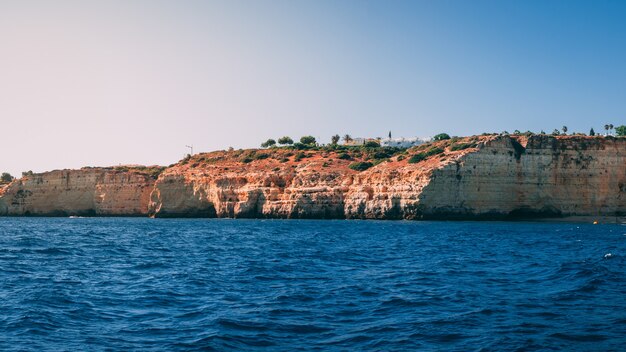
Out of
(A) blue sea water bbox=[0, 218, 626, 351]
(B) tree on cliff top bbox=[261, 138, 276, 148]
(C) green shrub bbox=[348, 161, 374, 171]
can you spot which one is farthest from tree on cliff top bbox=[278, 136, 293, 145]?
(A) blue sea water bbox=[0, 218, 626, 351]

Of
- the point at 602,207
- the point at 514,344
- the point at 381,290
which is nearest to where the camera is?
the point at 514,344

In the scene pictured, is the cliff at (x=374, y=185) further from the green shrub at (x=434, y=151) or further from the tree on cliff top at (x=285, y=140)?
the tree on cliff top at (x=285, y=140)

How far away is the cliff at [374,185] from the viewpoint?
73.1 metres

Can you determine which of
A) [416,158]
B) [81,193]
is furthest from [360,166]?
[81,193]

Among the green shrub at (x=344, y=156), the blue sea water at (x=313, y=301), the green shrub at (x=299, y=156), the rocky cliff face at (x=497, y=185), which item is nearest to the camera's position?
the blue sea water at (x=313, y=301)

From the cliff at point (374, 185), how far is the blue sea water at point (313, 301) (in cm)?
4085

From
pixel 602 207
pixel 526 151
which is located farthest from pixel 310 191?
pixel 602 207

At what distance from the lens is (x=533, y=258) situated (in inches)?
1178

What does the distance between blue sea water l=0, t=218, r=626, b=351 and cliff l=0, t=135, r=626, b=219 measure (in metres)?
40.8

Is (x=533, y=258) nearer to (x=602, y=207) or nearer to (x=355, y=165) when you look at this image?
(x=602, y=207)

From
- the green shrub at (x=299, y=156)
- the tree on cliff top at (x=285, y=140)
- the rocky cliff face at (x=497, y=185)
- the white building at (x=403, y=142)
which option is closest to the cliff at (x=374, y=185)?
the rocky cliff face at (x=497, y=185)

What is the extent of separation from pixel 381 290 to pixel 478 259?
10.9 m

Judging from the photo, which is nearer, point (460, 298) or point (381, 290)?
point (460, 298)

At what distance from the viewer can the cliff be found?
73.1 m
